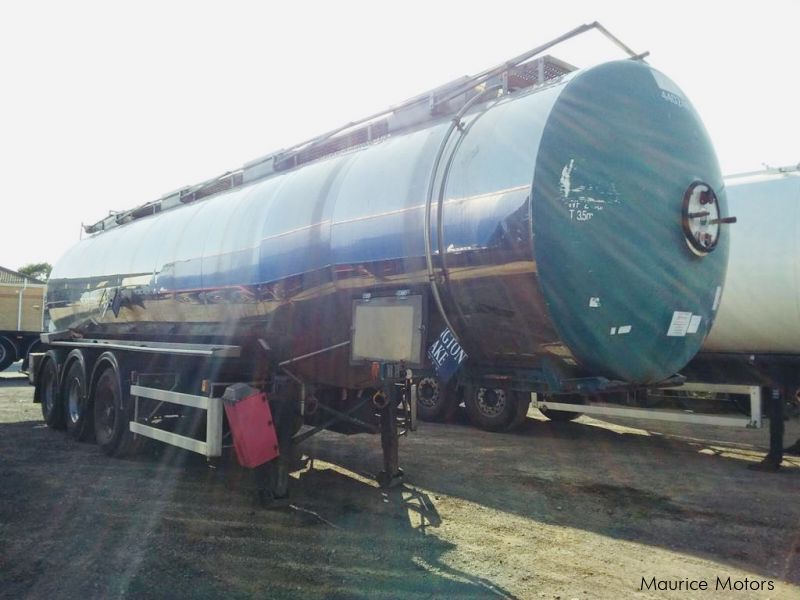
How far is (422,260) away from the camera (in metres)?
4.77

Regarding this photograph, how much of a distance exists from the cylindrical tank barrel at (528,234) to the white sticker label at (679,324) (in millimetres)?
13

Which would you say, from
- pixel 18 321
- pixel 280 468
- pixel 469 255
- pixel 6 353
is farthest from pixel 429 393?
pixel 6 353

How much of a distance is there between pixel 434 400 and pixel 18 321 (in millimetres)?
16839

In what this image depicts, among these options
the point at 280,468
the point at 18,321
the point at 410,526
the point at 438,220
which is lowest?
the point at 410,526

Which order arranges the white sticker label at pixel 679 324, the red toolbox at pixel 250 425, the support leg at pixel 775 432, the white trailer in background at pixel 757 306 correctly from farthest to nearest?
1. the white trailer in background at pixel 757 306
2. the support leg at pixel 775 432
3. the red toolbox at pixel 250 425
4. the white sticker label at pixel 679 324

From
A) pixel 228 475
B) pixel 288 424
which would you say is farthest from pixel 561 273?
pixel 228 475

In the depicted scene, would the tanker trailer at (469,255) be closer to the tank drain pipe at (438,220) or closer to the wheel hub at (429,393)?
the tank drain pipe at (438,220)

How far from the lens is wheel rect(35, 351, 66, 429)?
10234 millimetres

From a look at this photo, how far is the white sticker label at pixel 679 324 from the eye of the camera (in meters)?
5.16

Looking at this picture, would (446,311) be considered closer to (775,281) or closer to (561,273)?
(561,273)

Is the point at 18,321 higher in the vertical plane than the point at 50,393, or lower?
higher

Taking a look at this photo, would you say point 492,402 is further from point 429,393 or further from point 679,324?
point 679,324

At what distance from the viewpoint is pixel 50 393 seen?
1087 centimetres

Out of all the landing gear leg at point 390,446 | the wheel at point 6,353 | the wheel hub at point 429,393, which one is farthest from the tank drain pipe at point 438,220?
the wheel at point 6,353
